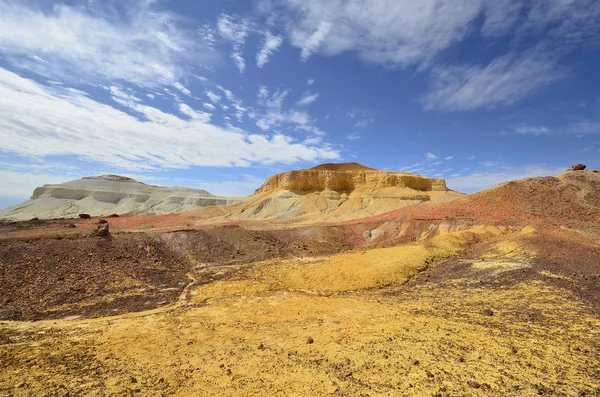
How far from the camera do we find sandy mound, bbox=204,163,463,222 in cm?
4278

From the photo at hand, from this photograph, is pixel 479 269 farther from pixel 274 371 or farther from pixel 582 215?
pixel 582 215

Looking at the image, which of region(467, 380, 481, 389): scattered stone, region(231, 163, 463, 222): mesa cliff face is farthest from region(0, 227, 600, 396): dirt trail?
region(231, 163, 463, 222): mesa cliff face

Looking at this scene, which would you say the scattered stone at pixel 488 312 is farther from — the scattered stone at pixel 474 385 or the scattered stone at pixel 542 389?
the scattered stone at pixel 474 385

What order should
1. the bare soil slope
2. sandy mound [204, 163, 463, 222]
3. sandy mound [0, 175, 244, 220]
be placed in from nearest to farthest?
the bare soil slope, sandy mound [204, 163, 463, 222], sandy mound [0, 175, 244, 220]

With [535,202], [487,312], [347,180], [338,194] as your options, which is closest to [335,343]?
[487,312]

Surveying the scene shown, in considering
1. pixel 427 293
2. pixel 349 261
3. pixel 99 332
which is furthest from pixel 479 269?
pixel 99 332

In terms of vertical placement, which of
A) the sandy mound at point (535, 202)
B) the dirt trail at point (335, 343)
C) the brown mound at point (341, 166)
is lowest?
the dirt trail at point (335, 343)

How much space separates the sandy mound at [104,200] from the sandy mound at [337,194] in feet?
98.9

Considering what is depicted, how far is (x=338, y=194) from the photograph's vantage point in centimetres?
4791

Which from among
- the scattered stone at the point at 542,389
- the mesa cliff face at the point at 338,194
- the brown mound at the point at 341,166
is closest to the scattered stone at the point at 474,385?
the scattered stone at the point at 542,389

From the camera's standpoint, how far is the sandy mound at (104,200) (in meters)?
63.0

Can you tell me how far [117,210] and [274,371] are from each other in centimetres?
7394

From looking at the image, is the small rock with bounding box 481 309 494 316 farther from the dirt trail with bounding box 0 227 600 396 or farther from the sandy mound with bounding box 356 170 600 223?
the sandy mound with bounding box 356 170 600 223

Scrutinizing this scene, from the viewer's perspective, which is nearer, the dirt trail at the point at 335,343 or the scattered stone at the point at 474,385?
the scattered stone at the point at 474,385
